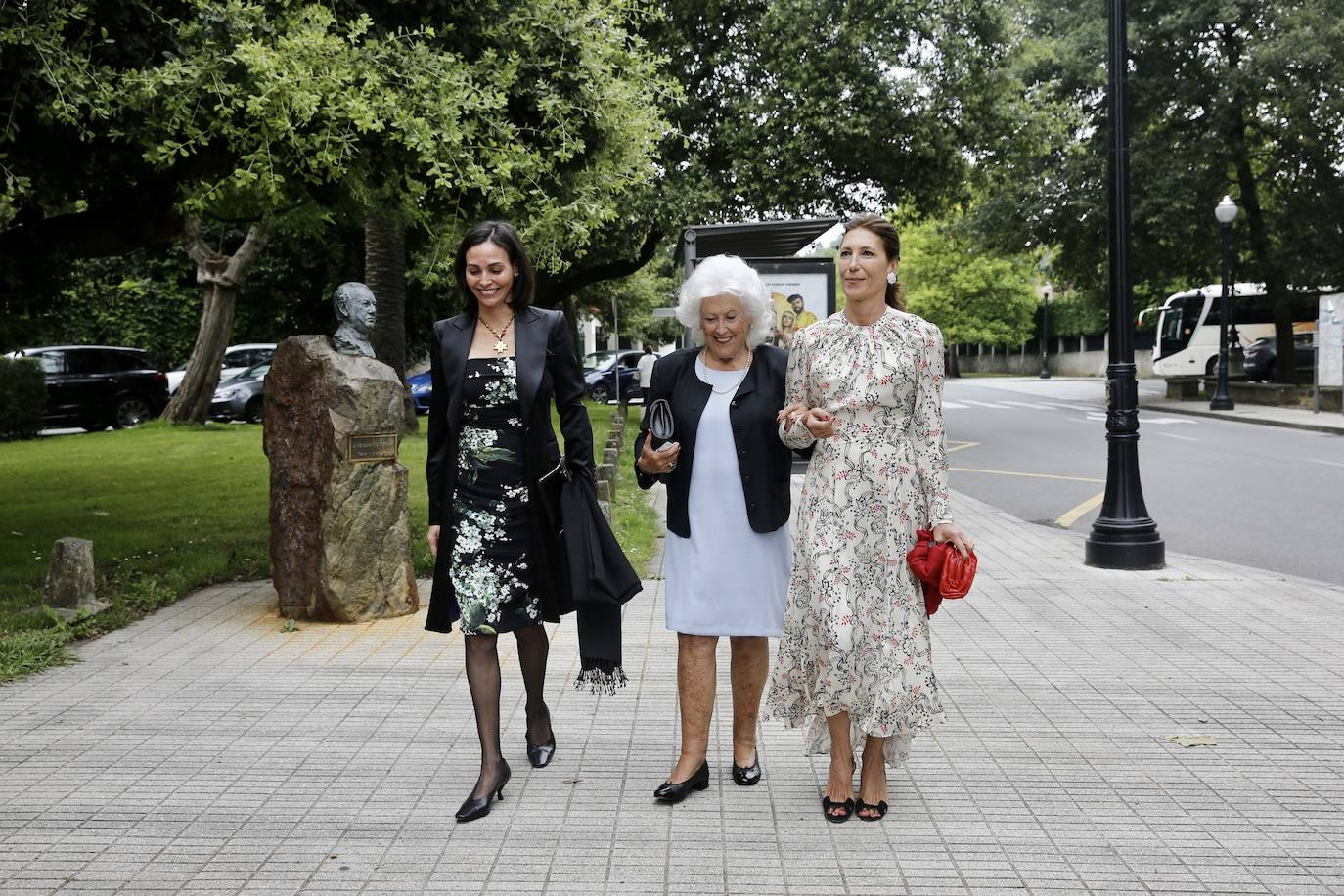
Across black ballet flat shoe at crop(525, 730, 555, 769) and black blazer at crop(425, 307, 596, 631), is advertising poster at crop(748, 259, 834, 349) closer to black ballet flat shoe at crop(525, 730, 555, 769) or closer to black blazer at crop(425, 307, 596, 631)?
black ballet flat shoe at crop(525, 730, 555, 769)

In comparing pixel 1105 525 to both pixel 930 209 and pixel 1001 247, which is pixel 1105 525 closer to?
pixel 930 209

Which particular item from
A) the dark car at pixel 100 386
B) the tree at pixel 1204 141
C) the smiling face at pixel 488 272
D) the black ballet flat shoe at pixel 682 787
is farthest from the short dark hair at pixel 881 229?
the tree at pixel 1204 141

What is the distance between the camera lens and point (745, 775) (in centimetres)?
460

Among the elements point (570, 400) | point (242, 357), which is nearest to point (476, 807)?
point (570, 400)

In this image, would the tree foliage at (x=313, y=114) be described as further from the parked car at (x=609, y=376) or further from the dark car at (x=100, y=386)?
the parked car at (x=609, y=376)

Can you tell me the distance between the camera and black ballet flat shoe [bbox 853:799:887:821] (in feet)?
14.0

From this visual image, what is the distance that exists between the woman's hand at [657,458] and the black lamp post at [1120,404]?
5784mm

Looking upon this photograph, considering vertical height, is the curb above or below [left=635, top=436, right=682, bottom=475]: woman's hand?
below

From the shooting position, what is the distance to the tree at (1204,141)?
30.2m

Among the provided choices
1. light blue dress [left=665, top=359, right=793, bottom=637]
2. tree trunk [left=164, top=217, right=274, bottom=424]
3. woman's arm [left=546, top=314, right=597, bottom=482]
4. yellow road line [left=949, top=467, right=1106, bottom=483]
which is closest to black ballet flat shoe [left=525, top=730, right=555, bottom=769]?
light blue dress [left=665, top=359, right=793, bottom=637]

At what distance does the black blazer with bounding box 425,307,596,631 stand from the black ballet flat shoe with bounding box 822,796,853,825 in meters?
1.12

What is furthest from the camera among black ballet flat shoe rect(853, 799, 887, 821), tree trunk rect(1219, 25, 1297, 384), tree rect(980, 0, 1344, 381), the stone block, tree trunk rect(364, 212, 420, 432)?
tree trunk rect(1219, 25, 1297, 384)

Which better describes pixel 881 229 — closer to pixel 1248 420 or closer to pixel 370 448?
pixel 370 448

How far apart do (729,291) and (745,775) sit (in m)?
1.71
